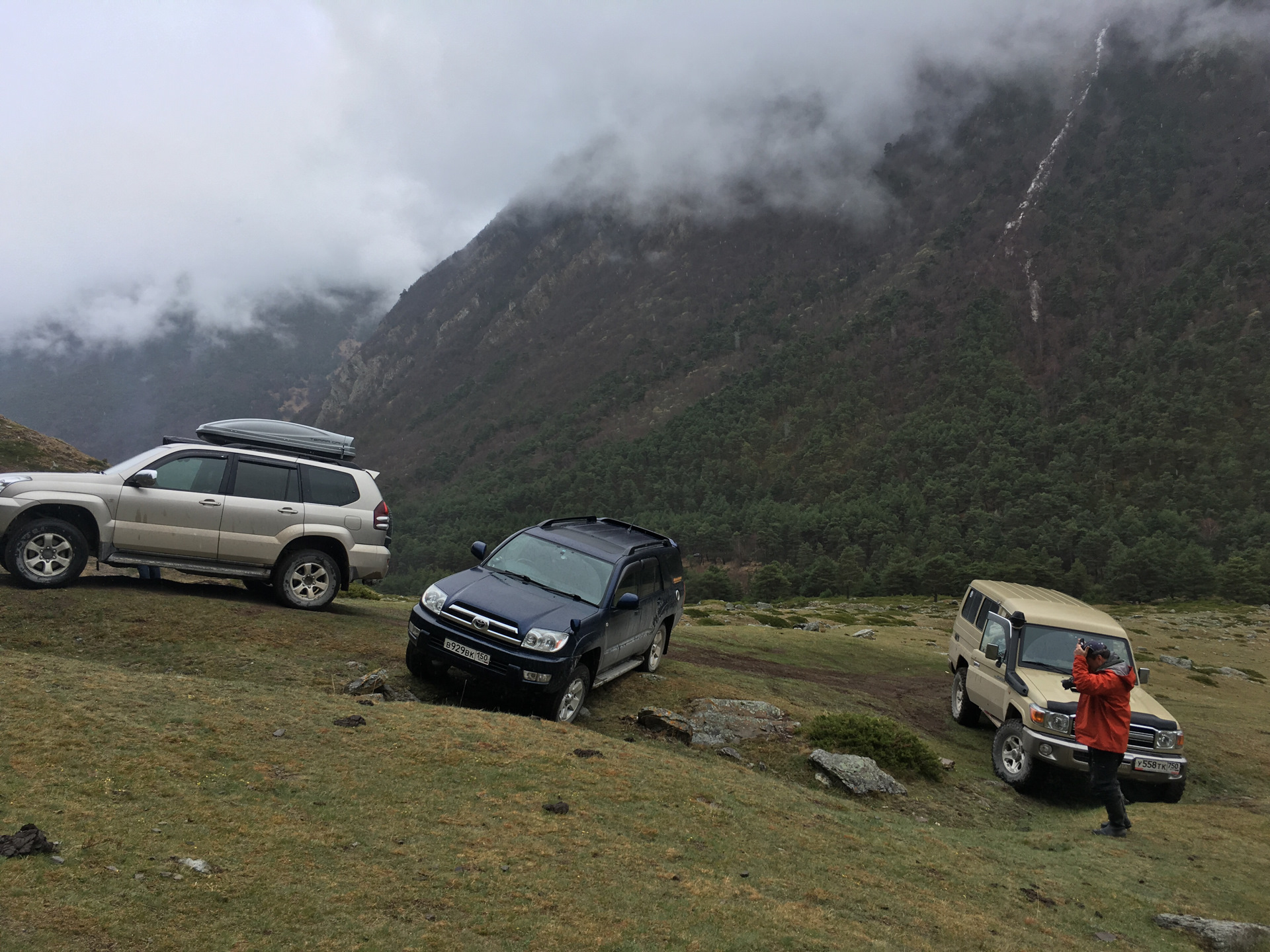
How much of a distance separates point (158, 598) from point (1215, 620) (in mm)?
66484

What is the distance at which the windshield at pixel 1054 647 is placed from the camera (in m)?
11.9

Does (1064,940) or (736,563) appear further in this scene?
(736,563)

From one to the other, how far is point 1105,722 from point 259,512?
1146 centimetres

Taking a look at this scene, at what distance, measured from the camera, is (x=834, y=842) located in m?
7.01

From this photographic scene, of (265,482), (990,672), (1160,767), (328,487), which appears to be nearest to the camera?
(1160,767)

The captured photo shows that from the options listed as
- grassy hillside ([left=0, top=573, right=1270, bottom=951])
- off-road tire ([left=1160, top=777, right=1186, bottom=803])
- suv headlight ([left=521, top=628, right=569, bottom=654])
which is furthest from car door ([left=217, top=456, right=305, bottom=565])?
off-road tire ([left=1160, top=777, right=1186, bottom=803])

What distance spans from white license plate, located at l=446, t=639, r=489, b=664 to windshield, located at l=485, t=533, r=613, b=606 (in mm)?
1569

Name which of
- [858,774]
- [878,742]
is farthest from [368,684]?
[878,742]

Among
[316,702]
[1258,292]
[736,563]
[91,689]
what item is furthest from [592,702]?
[1258,292]

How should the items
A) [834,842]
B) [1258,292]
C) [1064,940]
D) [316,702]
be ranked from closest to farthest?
[1064,940]
[834,842]
[316,702]
[1258,292]

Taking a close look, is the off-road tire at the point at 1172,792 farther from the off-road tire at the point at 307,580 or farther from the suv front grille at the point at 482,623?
the off-road tire at the point at 307,580

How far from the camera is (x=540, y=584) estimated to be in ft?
34.8

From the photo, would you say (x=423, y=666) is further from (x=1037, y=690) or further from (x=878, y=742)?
(x=1037, y=690)

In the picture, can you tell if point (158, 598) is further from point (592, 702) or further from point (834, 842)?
point (834, 842)
